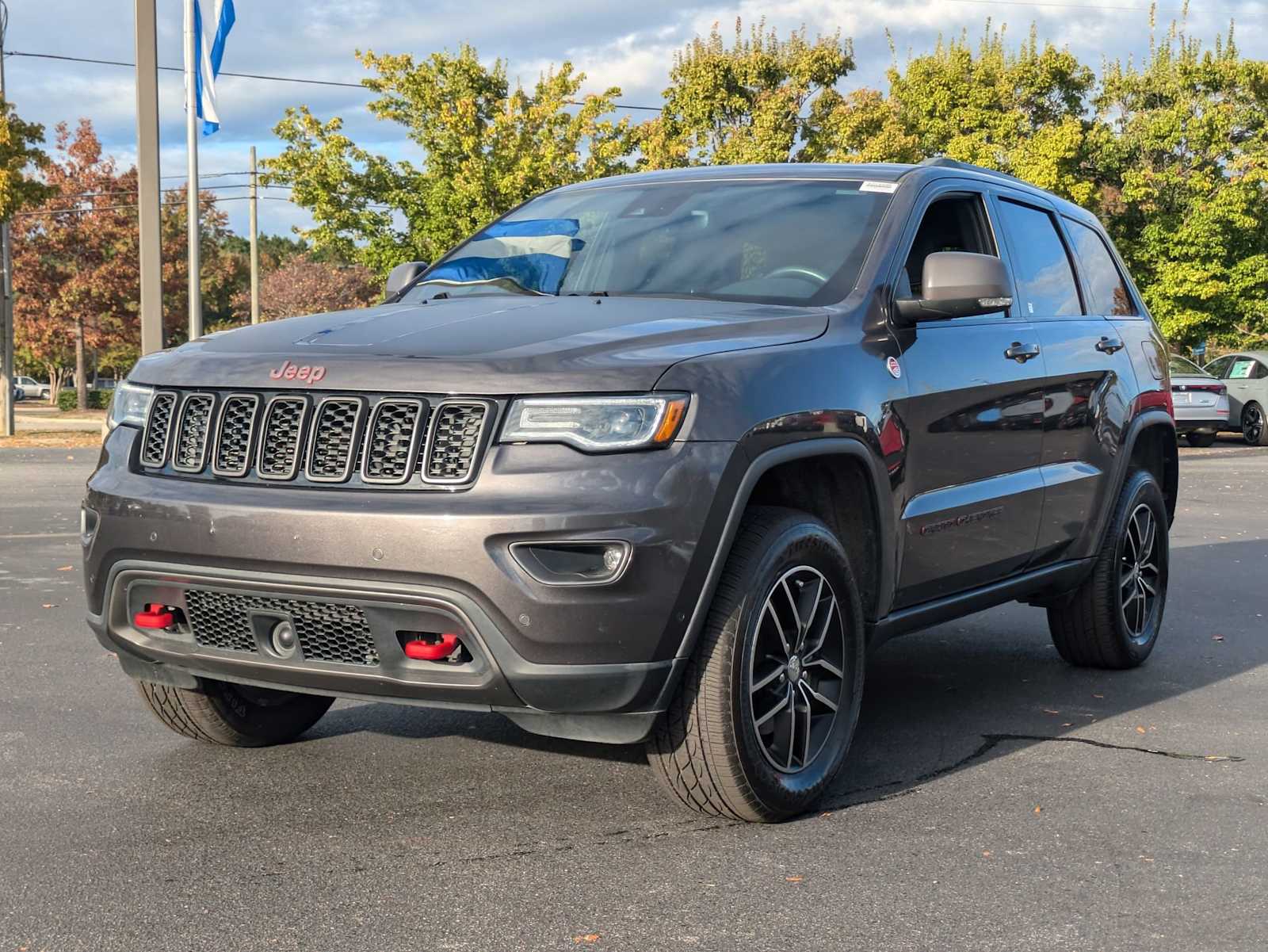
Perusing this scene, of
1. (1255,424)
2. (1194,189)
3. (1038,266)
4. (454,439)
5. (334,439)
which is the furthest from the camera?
(1194,189)

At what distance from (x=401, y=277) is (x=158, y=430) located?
1.87m

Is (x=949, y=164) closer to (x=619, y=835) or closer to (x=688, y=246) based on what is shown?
(x=688, y=246)

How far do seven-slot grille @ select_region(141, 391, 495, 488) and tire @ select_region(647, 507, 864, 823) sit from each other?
0.82 m

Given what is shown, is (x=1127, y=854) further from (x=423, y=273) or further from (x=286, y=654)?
(x=423, y=273)

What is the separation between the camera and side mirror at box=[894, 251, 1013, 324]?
16.1 ft

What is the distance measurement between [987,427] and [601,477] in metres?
2.07

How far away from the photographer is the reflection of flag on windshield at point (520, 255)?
17.6 ft

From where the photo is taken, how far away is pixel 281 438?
406 cm

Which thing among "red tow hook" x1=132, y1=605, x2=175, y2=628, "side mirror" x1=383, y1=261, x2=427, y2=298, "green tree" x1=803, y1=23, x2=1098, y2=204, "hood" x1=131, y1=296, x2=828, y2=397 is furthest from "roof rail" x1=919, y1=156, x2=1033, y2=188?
"green tree" x1=803, y1=23, x2=1098, y2=204

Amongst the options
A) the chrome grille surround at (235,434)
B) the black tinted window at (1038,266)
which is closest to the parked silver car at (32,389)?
the black tinted window at (1038,266)

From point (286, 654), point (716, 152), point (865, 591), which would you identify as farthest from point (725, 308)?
point (716, 152)

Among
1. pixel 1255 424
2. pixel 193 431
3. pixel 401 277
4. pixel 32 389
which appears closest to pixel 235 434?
pixel 193 431

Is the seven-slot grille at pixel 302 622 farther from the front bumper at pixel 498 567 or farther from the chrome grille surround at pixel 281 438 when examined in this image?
the chrome grille surround at pixel 281 438

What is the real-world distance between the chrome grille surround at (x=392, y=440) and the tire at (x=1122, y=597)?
365 centimetres
